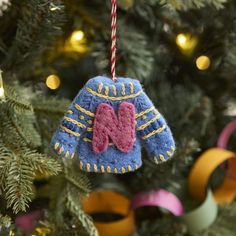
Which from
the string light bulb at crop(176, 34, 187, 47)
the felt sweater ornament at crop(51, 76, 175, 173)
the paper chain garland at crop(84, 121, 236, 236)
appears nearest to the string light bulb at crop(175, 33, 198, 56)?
the string light bulb at crop(176, 34, 187, 47)

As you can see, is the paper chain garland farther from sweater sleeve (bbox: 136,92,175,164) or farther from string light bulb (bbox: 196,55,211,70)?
sweater sleeve (bbox: 136,92,175,164)

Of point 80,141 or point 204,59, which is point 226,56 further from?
point 80,141

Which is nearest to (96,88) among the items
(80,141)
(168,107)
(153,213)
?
(80,141)

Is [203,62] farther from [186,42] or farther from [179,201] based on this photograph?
[179,201]

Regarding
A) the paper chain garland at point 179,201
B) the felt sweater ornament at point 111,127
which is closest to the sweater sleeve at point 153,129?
the felt sweater ornament at point 111,127

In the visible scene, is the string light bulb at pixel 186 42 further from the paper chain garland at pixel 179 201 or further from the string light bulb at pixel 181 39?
the paper chain garland at pixel 179 201

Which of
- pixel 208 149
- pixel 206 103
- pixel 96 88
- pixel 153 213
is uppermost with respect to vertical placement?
pixel 96 88
